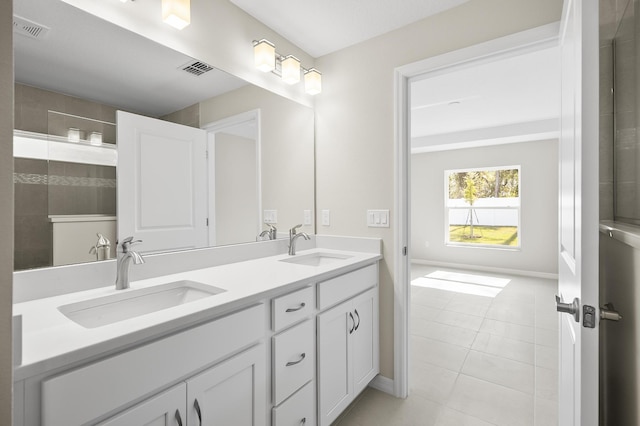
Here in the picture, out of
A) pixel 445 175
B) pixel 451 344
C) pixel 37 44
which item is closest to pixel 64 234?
pixel 37 44

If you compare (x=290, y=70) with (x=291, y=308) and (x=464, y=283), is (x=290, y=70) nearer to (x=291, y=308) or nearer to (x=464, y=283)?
(x=291, y=308)

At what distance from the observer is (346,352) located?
1.80 metres

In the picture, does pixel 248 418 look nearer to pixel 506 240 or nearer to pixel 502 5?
pixel 502 5

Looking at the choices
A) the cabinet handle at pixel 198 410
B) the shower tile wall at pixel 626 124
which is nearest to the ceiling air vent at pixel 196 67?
the cabinet handle at pixel 198 410

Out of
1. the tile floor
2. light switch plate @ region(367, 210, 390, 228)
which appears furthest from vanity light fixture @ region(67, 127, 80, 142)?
the tile floor

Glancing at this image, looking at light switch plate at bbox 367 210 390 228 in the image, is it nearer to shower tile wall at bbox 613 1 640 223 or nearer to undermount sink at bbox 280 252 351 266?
undermount sink at bbox 280 252 351 266

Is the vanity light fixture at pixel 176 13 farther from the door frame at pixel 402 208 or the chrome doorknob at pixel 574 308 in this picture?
the chrome doorknob at pixel 574 308

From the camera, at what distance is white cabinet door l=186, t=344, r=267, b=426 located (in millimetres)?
1023

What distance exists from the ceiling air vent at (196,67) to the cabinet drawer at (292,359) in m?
1.44

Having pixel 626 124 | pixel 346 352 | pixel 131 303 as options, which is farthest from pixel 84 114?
pixel 626 124

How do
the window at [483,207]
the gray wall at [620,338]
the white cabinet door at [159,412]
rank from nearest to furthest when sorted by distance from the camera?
the white cabinet door at [159,412], the gray wall at [620,338], the window at [483,207]

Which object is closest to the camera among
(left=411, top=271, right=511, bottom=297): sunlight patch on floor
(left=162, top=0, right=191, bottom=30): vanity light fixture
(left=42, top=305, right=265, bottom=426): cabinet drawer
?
(left=42, top=305, right=265, bottom=426): cabinet drawer

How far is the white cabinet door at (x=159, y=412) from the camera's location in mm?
851

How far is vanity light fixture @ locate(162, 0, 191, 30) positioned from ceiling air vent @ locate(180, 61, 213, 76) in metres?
0.20
